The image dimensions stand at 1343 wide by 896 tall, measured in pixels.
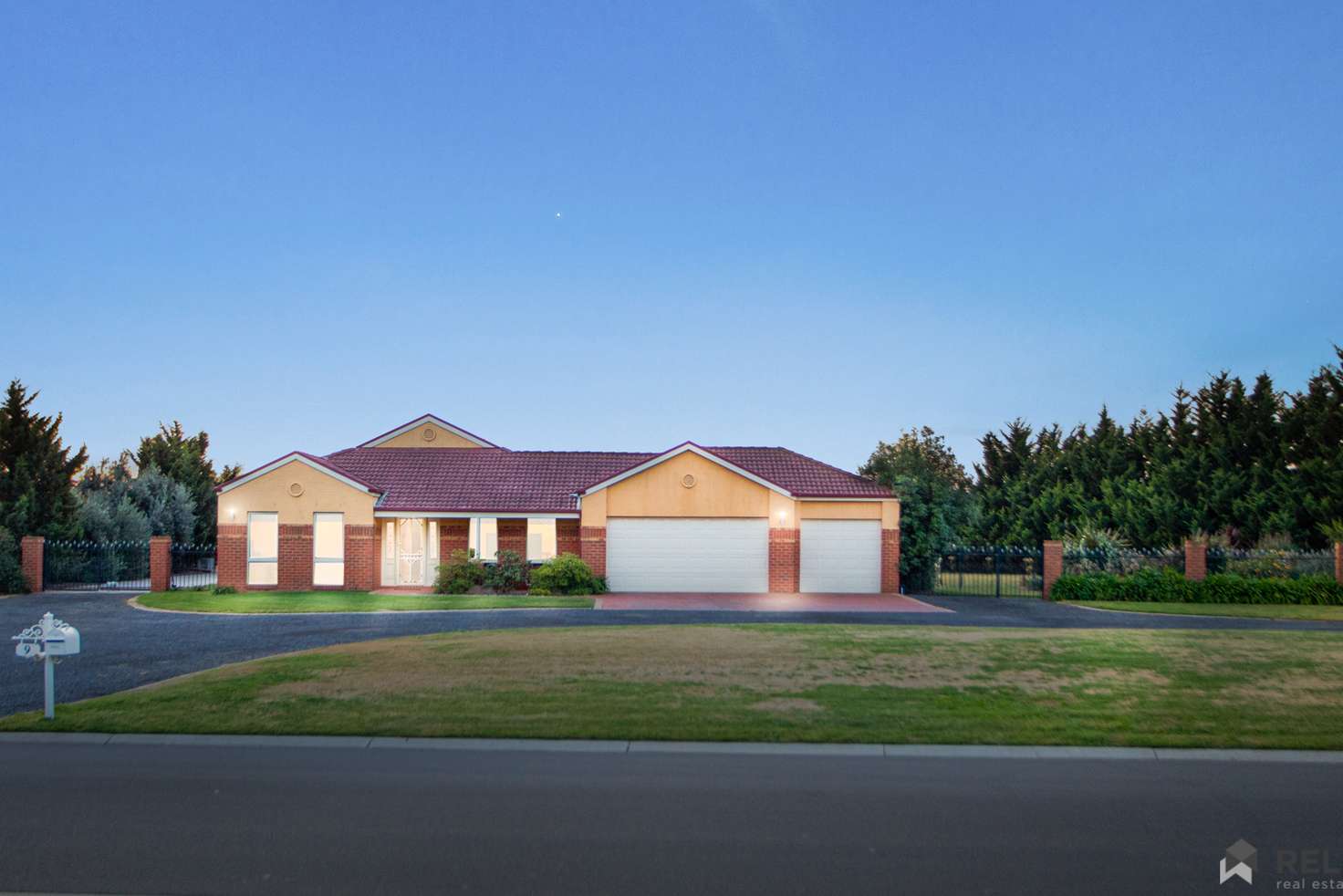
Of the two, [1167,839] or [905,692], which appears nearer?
[1167,839]

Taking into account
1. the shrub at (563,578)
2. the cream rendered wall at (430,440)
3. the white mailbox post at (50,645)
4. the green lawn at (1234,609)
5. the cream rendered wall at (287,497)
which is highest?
the cream rendered wall at (430,440)

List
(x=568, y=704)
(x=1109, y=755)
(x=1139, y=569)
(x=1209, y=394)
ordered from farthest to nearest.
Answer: (x=1209, y=394), (x=1139, y=569), (x=568, y=704), (x=1109, y=755)

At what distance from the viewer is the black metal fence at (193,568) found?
30.6 meters

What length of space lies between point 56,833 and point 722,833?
457cm

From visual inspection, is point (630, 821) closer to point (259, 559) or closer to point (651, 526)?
point (651, 526)

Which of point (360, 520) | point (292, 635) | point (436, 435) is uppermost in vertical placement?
point (436, 435)

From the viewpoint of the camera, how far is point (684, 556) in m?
28.2

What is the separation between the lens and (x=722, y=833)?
6383mm

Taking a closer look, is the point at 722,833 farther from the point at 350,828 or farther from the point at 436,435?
the point at 436,435

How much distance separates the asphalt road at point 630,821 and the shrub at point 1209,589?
19.0m

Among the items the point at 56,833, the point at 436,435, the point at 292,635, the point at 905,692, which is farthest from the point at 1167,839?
the point at 436,435

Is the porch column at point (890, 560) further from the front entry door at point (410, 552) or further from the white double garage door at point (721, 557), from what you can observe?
the front entry door at point (410, 552)

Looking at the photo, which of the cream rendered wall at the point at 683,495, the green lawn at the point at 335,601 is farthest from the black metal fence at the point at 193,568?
the cream rendered wall at the point at 683,495

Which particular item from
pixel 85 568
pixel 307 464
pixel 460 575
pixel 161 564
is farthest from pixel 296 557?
pixel 85 568
